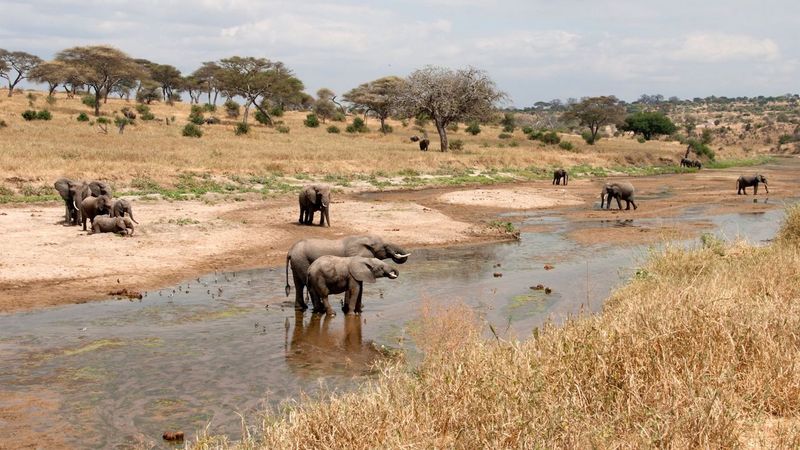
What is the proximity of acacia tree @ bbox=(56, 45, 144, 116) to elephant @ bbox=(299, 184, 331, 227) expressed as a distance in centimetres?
4310

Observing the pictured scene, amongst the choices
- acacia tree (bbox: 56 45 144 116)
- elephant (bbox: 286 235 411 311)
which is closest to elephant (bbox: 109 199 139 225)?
elephant (bbox: 286 235 411 311)

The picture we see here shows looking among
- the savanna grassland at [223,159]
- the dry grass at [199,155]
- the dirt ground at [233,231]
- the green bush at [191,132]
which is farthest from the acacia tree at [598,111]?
the green bush at [191,132]

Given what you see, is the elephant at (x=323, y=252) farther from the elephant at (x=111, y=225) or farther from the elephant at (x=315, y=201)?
the elephant at (x=315, y=201)

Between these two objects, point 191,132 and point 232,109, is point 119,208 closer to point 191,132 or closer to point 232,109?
point 191,132

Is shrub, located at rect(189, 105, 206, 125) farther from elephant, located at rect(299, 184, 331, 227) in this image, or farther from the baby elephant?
the baby elephant

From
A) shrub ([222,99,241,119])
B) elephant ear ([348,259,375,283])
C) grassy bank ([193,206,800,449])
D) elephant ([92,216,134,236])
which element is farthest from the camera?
shrub ([222,99,241,119])

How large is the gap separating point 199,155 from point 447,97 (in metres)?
22.3

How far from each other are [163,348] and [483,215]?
17.5 m

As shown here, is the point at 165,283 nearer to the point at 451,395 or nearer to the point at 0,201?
the point at 451,395

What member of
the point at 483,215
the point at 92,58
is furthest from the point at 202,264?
the point at 92,58

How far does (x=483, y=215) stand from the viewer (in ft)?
85.9

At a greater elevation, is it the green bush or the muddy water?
the green bush

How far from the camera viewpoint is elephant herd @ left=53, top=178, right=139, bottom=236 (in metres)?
18.0

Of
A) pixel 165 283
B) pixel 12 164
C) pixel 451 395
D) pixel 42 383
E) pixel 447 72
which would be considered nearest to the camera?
pixel 451 395
